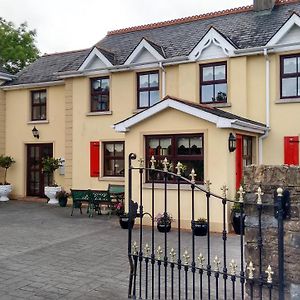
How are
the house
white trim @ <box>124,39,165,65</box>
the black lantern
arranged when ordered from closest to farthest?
the black lantern < the house < white trim @ <box>124,39,165,65</box>

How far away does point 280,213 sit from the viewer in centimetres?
400

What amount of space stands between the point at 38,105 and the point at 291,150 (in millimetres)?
11552

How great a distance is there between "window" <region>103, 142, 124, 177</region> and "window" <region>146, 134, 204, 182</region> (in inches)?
145

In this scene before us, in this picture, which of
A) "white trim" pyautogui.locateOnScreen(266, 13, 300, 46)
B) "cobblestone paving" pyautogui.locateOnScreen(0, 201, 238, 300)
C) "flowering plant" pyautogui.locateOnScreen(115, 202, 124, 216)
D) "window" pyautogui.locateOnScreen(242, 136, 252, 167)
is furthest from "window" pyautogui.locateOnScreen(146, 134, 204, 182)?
"white trim" pyautogui.locateOnScreen(266, 13, 300, 46)

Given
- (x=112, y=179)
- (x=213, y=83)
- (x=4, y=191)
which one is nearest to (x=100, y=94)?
(x=112, y=179)

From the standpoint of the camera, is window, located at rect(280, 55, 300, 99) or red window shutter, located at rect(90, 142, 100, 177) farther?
red window shutter, located at rect(90, 142, 100, 177)

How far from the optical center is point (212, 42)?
13.6m

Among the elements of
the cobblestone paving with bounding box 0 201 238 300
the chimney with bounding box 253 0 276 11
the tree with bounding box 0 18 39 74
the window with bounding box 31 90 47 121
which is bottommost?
the cobblestone paving with bounding box 0 201 238 300

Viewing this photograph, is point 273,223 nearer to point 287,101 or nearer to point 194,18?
point 287,101

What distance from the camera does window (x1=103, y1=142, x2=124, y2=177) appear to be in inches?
617

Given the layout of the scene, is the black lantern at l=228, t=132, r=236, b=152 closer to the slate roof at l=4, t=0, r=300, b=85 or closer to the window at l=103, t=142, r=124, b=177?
the slate roof at l=4, t=0, r=300, b=85

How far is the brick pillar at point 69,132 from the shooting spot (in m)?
16.8

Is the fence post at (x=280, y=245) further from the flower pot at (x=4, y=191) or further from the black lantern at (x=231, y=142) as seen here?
the flower pot at (x=4, y=191)

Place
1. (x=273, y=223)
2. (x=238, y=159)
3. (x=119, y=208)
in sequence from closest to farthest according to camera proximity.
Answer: (x=273, y=223), (x=238, y=159), (x=119, y=208)
